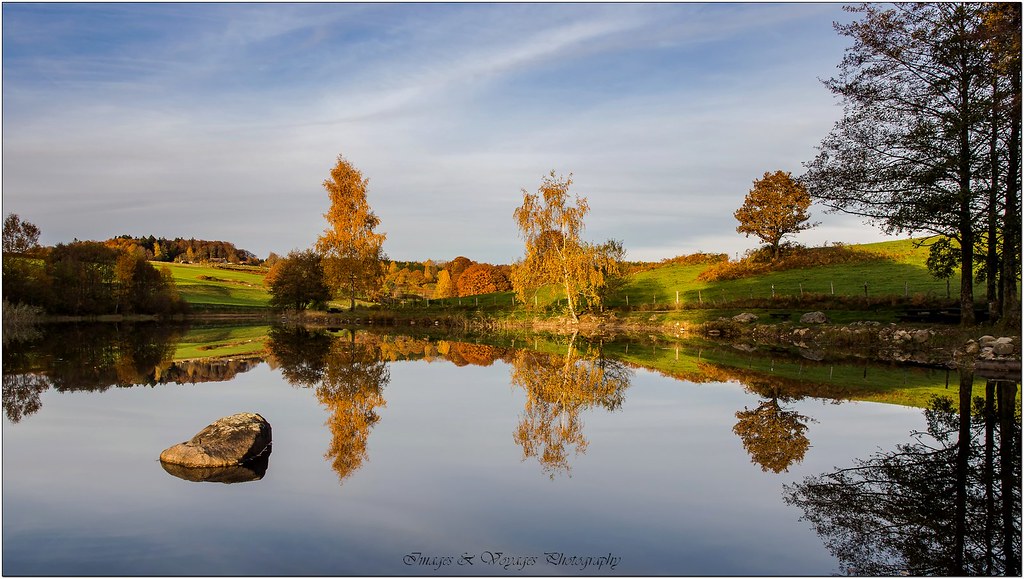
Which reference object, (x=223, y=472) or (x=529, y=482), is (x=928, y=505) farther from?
(x=223, y=472)

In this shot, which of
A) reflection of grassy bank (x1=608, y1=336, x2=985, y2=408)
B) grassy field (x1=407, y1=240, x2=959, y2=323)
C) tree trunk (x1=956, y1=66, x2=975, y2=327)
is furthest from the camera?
grassy field (x1=407, y1=240, x2=959, y2=323)

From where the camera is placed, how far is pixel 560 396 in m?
15.7

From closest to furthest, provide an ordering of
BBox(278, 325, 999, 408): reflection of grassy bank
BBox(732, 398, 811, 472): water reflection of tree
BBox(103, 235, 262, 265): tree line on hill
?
BBox(732, 398, 811, 472): water reflection of tree
BBox(278, 325, 999, 408): reflection of grassy bank
BBox(103, 235, 262, 265): tree line on hill

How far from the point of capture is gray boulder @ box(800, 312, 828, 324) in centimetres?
3409

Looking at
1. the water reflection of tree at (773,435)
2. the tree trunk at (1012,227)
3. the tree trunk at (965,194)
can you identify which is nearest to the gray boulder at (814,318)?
the tree trunk at (965,194)

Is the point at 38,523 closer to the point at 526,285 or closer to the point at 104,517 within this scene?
the point at 104,517

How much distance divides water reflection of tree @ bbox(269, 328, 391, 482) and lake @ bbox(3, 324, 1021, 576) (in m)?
0.10

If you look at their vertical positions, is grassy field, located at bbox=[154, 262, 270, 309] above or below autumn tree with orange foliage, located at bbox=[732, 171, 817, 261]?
below

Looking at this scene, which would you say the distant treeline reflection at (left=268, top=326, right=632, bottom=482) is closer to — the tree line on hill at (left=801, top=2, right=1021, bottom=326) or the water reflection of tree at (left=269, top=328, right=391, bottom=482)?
the water reflection of tree at (left=269, top=328, right=391, bottom=482)

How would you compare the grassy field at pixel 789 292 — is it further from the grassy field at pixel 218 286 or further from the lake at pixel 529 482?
the grassy field at pixel 218 286

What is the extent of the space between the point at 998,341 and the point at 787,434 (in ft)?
43.7

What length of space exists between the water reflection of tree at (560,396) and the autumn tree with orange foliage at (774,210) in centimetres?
3451

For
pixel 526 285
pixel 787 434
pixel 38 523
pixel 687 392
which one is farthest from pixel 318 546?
pixel 526 285

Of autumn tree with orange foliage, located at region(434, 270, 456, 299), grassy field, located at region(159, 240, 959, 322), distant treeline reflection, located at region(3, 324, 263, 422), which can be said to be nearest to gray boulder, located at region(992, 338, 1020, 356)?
grassy field, located at region(159, 240, 959, 322)
